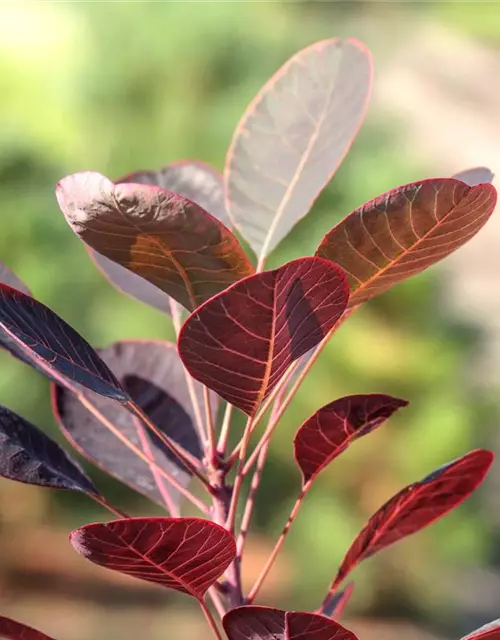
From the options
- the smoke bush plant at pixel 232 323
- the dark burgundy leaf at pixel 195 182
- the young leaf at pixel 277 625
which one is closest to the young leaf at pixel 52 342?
the smoke bush plant at pixel 232 323

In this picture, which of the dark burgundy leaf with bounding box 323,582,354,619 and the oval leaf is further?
the dark burgundy leaf with bounding box 323,582,354,619

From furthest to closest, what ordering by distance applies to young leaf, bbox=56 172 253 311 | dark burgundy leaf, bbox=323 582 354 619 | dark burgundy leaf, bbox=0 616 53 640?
1. dark burgundy leaf, bbox=323 582 354 619
2. dark burgundy leaf, bbox=0 616 53 640
3. young leaf, bbox=56 172 253 311

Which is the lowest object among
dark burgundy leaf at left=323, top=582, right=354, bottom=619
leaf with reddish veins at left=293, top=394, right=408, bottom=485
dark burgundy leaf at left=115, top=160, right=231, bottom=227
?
dark burgundy leaf at left=323, top=582, right=354, bottom=619

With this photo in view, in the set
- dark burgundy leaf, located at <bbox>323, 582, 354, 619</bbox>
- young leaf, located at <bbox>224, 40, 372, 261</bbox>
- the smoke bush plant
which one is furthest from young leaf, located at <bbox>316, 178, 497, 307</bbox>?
dark burgundy leaf, located at <bbox>323, 582, 354, 619</bbox>

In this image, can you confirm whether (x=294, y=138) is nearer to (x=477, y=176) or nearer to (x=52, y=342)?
(x=477, y=176)

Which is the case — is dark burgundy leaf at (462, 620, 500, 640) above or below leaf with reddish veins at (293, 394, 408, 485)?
below

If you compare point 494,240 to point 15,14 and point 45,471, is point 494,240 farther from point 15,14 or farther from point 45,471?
point 45,471

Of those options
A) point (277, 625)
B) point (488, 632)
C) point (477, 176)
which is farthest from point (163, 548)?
point (477, 176)

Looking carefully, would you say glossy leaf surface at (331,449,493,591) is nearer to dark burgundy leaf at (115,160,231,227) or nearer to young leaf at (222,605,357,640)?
young leaf at (222,605,357,640)
